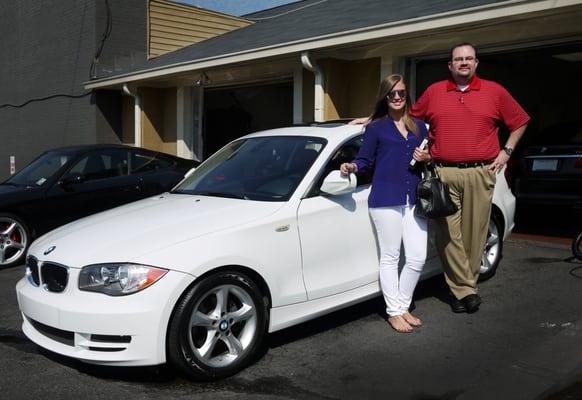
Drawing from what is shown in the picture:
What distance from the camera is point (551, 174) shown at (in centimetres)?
754

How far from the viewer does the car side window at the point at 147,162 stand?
8.13 meters

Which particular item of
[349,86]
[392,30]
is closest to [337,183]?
[392,30]

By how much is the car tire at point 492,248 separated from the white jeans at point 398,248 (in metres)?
1.55

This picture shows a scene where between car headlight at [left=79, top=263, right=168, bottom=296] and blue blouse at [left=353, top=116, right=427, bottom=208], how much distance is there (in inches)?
64.5

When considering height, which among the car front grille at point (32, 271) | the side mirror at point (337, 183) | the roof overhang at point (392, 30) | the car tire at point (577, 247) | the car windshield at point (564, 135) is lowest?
the car tire at point (577, 247)

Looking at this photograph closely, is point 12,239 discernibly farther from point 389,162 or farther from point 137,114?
point 137,114

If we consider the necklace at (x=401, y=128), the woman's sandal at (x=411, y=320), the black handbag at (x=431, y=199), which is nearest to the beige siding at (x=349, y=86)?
the necklace at (x=401, y=128)

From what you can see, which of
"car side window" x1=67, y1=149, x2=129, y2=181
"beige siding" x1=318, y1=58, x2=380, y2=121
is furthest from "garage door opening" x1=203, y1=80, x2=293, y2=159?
"car side window" x1=67, y1=149, x2=129, y2=181

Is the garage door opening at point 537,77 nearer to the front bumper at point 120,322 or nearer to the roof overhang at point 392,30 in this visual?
the roof overhang at point 392,30

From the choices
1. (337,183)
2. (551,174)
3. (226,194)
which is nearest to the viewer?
(337,183)

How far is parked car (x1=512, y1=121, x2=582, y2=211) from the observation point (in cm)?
735

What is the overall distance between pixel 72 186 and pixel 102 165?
577 millimetres

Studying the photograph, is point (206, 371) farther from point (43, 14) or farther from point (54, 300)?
point (43, 14)

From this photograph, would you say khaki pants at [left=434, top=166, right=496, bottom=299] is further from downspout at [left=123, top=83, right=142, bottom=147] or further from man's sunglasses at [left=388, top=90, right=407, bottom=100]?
downspout at [left=123, top=83, right=142, bottom=147]
